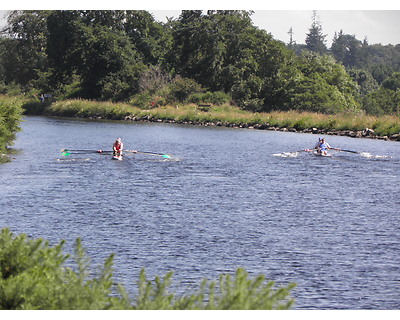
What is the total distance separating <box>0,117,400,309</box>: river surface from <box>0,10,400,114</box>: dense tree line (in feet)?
126

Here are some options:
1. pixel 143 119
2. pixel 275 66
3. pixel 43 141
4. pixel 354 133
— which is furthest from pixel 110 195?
pixel 275 66

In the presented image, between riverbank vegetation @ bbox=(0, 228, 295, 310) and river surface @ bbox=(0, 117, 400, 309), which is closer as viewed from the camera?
riverbank vegetation @ bbox=(0, 228, 295, 310)

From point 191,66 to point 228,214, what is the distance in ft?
239

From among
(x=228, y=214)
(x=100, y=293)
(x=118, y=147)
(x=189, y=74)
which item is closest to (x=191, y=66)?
(x=189, y=74)

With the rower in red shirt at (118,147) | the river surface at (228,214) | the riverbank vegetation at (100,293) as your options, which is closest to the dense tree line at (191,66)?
the river surface at (228,214)

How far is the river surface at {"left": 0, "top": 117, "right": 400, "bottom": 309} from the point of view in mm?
19391

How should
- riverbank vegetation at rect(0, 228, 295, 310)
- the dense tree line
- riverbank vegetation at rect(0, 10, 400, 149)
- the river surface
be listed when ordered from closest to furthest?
riverbank vegetation at rect(0, 228, 295, 310), the river surface, riverbank vegetation at rect(0, 10, 400, 149), the dense tree line

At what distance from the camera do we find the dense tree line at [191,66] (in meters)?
90.8

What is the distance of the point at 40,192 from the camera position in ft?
104

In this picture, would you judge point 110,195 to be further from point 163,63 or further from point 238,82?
point 163,63

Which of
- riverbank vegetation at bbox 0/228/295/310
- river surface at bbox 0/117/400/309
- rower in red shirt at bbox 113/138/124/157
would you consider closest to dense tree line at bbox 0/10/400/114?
river surface at bbox 0/117/400/309

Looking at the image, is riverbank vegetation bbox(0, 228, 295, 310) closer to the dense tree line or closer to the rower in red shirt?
the rower in red shirt

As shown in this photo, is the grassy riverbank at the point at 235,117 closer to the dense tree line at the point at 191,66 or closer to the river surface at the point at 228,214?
the dense tree line at the point at 191,66

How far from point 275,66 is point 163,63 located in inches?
778
